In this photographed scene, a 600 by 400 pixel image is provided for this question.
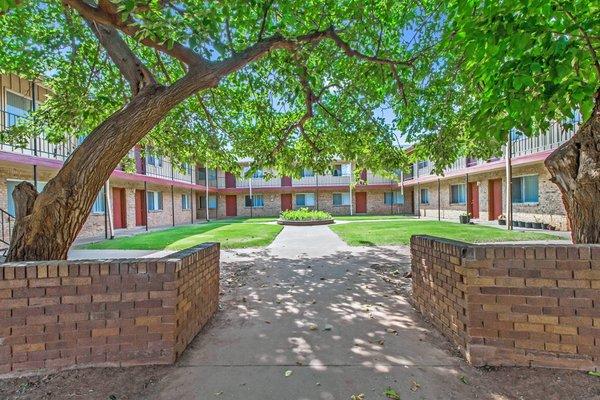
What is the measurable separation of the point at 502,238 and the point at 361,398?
10.7 meters

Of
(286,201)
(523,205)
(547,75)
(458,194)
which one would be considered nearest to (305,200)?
(286,201)

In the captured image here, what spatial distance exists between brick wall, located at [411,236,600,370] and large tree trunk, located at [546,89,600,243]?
66 centimetres

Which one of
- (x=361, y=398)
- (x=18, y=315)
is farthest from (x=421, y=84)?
(x=18, y=315)

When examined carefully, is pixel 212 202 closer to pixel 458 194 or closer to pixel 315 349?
pixel 458 194

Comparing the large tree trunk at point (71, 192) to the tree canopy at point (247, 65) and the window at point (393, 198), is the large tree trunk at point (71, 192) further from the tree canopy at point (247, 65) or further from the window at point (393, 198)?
the window at point (393, 198)

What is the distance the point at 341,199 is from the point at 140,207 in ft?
64.1

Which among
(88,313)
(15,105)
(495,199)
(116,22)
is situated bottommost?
(88,313)

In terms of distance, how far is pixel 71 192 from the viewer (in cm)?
350

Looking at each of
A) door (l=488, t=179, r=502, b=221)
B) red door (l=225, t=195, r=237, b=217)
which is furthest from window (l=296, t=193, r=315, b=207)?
door (l=488, t=179, r=502, b=221)

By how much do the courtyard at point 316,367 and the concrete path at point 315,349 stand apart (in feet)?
0.03

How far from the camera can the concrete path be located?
8.69ft

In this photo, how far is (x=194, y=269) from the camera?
365cm

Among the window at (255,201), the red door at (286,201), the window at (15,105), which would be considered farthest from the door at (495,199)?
the window at (15,105)

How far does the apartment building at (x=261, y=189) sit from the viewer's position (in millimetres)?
10992
